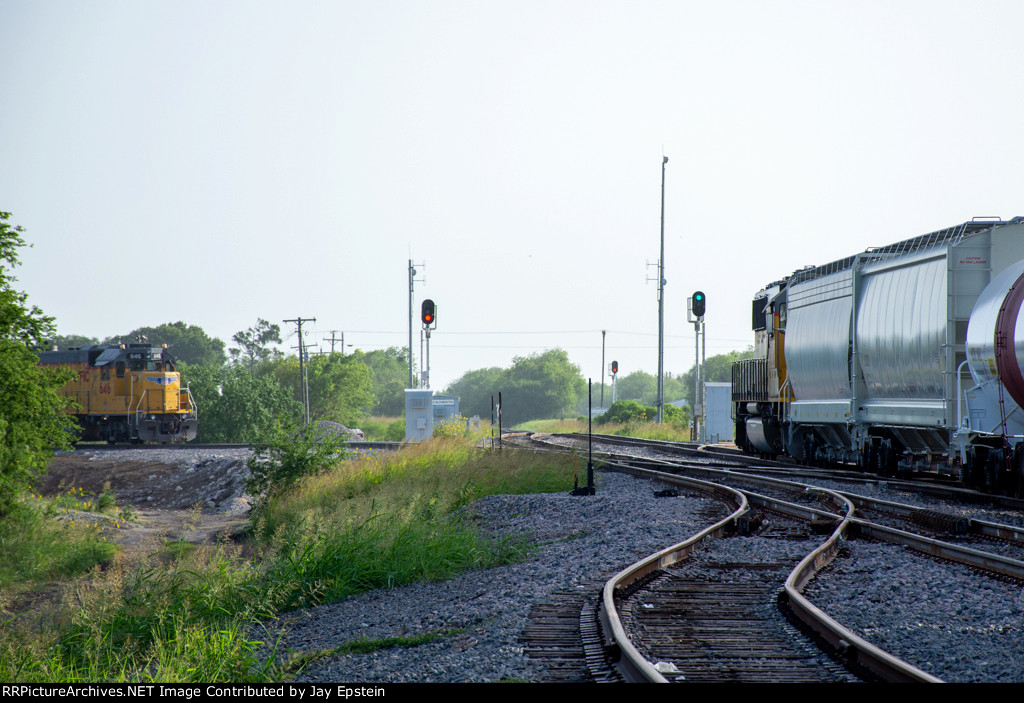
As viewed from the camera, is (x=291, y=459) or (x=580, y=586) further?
(x=291, y=459)

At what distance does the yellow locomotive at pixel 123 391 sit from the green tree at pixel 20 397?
1505 cm

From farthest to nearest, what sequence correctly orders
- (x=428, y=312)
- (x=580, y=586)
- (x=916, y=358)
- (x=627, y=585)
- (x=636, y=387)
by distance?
(x=636, y=387) → (x=428, y=312) → (x=916, y=358) → (x=580, y=586) → (x=627, y=585)

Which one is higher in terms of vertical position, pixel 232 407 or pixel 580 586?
pixel 232 407

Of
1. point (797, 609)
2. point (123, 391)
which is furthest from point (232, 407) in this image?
point (797, 609)

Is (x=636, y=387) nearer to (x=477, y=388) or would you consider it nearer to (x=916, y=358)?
(x=477, y=388)

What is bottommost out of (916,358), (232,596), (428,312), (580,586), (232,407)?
(232,596)

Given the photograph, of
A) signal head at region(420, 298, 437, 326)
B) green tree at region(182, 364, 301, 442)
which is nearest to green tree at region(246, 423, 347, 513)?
signal head at region(420, 298, 437, 326)

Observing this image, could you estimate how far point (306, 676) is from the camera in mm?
5742

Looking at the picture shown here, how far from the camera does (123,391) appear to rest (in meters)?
37.1

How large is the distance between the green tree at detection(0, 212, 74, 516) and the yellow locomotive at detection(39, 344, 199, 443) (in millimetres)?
15046

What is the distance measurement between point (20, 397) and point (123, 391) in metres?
16.5

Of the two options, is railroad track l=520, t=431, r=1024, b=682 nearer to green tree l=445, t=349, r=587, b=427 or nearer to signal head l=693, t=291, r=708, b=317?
signal head l=693, t=291, r=708, b=317
